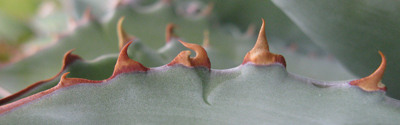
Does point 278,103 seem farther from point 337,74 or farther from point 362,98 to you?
point 337,74

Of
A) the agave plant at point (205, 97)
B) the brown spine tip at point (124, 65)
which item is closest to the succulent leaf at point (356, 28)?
the agave plant at point (205, 97)

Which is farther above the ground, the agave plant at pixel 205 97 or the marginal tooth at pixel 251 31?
the agave plant at pixel 205 97

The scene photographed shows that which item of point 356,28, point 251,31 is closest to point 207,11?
point 251,31

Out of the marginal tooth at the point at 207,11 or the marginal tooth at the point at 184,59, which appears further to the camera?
the marginal tooth at the point at 207,11

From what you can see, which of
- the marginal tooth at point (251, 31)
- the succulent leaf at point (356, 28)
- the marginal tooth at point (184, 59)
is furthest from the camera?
the marginal tooth at point (251, 31)

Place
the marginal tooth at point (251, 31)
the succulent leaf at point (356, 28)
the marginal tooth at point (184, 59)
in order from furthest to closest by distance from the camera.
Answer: the marginal tooth at point (251, 31), the succulent leaf at point (356, 28), the marginal tooth at point (184, 59)

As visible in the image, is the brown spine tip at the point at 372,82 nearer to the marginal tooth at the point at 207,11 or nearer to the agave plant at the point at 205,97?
the agave plant at the point at 205,97

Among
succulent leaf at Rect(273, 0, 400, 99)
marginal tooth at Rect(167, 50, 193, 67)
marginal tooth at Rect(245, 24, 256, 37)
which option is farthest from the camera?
marginal tooth at Rect(245, 24, 256, 37)

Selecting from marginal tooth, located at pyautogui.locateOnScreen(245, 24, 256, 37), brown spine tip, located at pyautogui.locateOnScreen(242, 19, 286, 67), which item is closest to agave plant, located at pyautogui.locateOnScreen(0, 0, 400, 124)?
brown spine tip, located at pyautogui.locateOnScreen(242, 19, 286, 67)

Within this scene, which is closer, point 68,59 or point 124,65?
point 124,65

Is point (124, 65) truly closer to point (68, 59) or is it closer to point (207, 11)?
point (68, 59)

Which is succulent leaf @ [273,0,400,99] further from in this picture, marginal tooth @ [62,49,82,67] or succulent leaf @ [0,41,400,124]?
marginal tooth @ [62,49,82,67]
